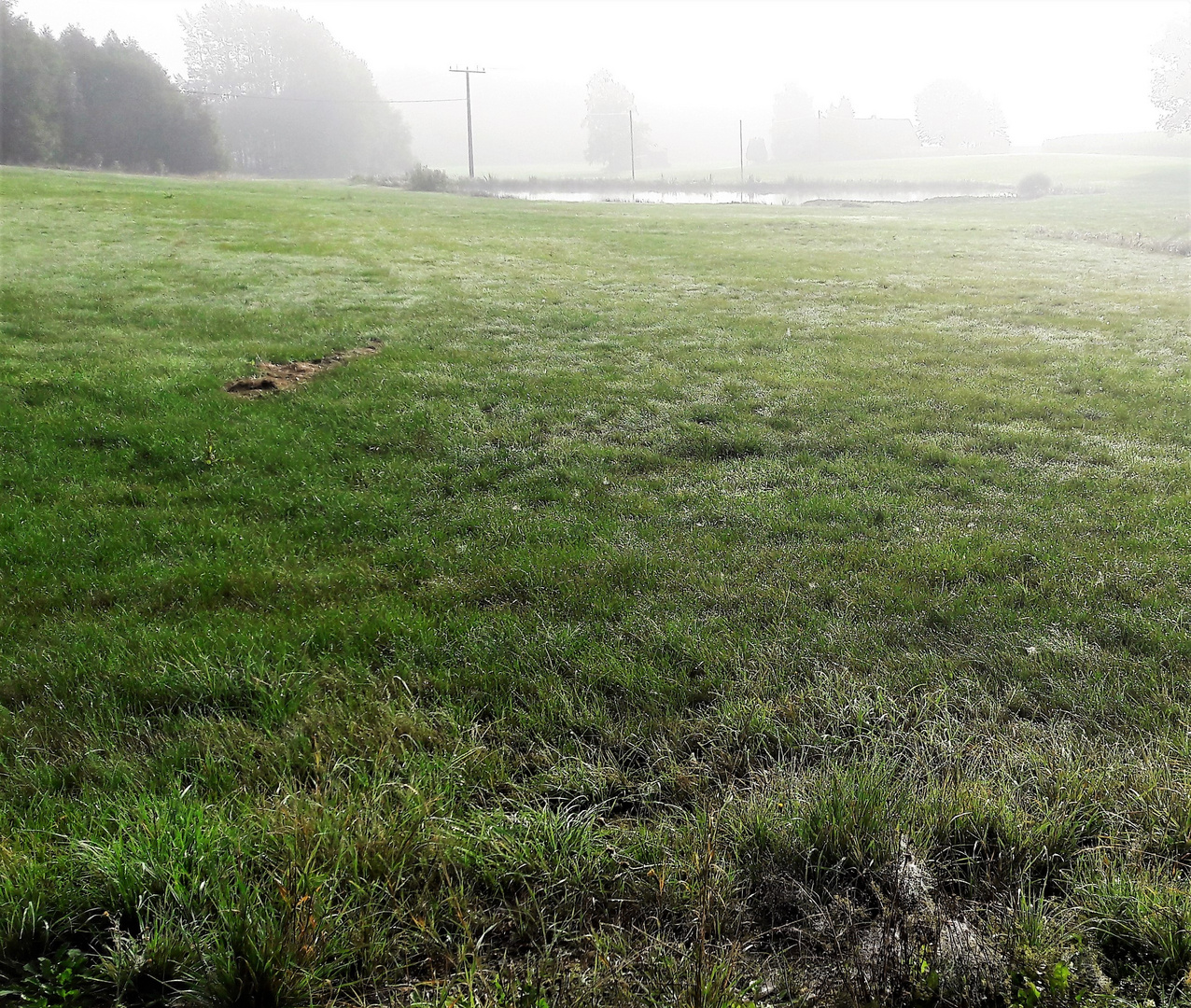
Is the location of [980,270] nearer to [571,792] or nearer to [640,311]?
[640,311]

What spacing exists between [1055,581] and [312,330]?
1172 cm

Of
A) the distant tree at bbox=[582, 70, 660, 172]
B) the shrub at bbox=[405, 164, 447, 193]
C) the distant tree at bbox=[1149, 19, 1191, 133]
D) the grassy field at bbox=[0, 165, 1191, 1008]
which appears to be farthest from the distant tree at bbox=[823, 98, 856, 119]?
the grassy field at bbox=[0, 165, 1191, 1008]

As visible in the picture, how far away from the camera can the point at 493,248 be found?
24.5 metres

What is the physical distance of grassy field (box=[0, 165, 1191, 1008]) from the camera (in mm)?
2402

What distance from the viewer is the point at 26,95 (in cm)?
4950

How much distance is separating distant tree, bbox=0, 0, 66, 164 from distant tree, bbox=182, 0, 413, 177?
→ 135 feet

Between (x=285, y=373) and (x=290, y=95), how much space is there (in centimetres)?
11879

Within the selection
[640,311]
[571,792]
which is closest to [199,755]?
[571,792]

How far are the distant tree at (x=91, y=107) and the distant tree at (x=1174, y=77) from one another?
94.2 metres

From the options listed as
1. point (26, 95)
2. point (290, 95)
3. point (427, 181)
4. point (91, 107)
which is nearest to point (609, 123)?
point (290, 95)

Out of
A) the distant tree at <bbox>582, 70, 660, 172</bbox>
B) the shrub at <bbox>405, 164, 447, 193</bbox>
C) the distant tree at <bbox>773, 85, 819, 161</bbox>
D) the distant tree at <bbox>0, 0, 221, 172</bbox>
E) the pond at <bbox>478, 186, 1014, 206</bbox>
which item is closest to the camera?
the distant tree at <bbox>0, 0, 221, 172</bbox>

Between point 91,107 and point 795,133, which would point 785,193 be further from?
point 795,133

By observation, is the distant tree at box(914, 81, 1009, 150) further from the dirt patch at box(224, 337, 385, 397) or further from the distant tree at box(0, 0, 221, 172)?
the dirt patch at box(224, 337, 385, 397)

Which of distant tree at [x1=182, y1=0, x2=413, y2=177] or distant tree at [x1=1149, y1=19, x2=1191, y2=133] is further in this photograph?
distant tree at [x1=182, y1=0, x2=413, y2=177]
